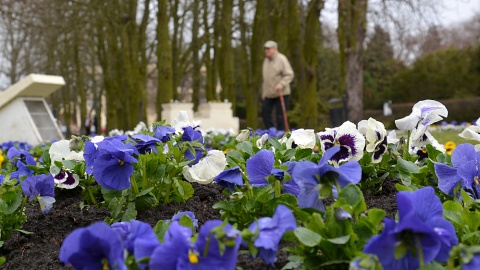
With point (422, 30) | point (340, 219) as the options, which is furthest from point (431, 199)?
point (422, 30)

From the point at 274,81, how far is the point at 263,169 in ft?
29.8

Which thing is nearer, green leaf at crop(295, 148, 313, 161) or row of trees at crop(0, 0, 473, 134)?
green leaf at crop(295, 148, 313, 161)

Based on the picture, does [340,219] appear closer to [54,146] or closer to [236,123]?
[54,146]

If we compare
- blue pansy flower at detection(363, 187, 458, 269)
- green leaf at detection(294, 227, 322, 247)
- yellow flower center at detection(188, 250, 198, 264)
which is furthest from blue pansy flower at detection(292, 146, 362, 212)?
yellow flower center at detection(188, 250, 198, 264)

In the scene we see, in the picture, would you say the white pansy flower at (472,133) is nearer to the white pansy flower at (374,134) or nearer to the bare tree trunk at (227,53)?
the white pansy flower at (374,134)

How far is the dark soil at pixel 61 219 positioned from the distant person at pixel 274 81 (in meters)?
7.99

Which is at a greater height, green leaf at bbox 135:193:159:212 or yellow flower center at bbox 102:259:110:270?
yellow flower center at bbox 102:259:110:270

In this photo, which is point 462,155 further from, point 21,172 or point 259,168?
point 21,172

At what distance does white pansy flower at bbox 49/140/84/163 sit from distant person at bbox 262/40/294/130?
7.93 meters

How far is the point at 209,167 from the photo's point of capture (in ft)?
7.44

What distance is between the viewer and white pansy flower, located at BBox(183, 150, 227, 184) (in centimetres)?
226

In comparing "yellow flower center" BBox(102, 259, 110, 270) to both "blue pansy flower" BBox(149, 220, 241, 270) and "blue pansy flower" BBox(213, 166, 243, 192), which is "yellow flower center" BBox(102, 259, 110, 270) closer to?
"blue pansy flower" BBox(149, 220, 241, 270)

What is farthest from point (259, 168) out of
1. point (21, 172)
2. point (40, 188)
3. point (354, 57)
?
point (354, 57)

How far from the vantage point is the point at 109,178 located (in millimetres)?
1978
